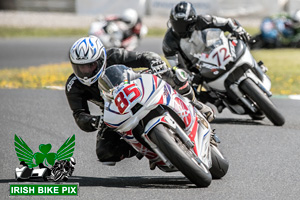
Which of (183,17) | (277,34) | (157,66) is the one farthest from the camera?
(277,34)

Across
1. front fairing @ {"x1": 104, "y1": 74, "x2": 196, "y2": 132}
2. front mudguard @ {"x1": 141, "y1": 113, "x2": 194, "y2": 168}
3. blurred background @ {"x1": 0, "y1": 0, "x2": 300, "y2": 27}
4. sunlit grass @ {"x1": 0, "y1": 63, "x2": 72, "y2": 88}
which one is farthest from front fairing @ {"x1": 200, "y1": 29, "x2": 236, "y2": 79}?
blurred background @ {"x1": 0, "y1": 0, "x2": 300, "y2": 27}

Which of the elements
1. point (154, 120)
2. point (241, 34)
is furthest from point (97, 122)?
point (241, 34)

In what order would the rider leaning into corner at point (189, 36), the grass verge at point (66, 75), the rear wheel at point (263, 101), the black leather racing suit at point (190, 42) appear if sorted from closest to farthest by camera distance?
1. the rear wheel at point (263, 101)
2. the rider leaning into corner at point (189, 36)
3. the black leather racing suit at point (190, 42)
4. the grass verge at point (66, 75)

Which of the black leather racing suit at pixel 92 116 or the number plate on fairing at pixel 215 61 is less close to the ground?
the black leather racing suit at pixel 92 116

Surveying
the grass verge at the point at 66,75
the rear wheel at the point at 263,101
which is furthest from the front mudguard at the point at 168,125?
the grass verge at the point at 66,75

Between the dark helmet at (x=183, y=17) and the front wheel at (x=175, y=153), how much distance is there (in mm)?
3444

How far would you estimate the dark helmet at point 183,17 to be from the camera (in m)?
8.49

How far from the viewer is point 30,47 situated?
2012cm

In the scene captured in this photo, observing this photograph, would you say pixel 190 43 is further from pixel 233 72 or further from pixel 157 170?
pixel 157 170

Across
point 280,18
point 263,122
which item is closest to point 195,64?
point 263,122

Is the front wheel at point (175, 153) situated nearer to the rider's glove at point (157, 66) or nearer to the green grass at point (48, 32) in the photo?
the rider's glove at point (157, 66)

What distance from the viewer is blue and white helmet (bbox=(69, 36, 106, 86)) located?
566cm

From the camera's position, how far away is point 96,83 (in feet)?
20.0

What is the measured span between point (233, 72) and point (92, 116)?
10.9 ft
